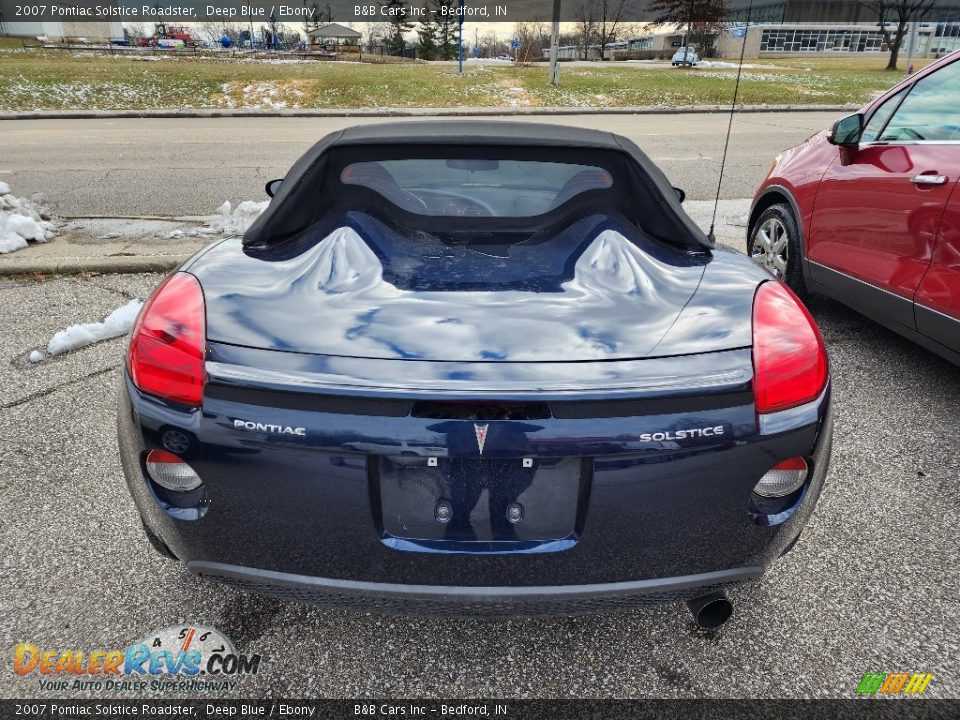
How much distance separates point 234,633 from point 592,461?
4.02 feet

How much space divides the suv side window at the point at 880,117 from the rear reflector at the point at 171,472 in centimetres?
387

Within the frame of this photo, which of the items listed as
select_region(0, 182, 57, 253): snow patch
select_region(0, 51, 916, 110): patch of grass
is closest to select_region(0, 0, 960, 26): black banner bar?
select_region(0, 51, 916, 110): patch of grass

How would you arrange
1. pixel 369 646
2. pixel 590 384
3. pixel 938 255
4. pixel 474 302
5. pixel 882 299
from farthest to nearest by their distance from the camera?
pixel 882 299 < pixel 938 255 < pixel 369 646 < pixel 474 302 < pixel 590 384

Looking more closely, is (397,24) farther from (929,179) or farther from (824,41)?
(929,179)

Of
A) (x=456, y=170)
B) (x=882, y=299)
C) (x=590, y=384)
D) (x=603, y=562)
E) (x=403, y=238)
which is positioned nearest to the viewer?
(x=590, y=384)

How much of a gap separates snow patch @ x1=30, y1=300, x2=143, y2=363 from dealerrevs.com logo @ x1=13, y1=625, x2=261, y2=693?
226 cm

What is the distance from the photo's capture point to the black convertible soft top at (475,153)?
2314 mm

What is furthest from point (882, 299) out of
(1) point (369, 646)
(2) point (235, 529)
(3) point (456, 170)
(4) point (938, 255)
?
(2) point (235, 529)

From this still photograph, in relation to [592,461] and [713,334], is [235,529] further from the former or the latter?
[713,334]

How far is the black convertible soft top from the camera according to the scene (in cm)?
231

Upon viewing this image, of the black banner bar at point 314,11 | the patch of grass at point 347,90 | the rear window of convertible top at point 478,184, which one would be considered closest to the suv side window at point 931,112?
the rear window of convertible top at point 478,184

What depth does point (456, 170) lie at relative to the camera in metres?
2.72

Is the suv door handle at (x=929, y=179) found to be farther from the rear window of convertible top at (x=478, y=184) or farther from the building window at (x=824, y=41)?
the building window at (x=824, y=41)

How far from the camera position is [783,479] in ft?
5.36
